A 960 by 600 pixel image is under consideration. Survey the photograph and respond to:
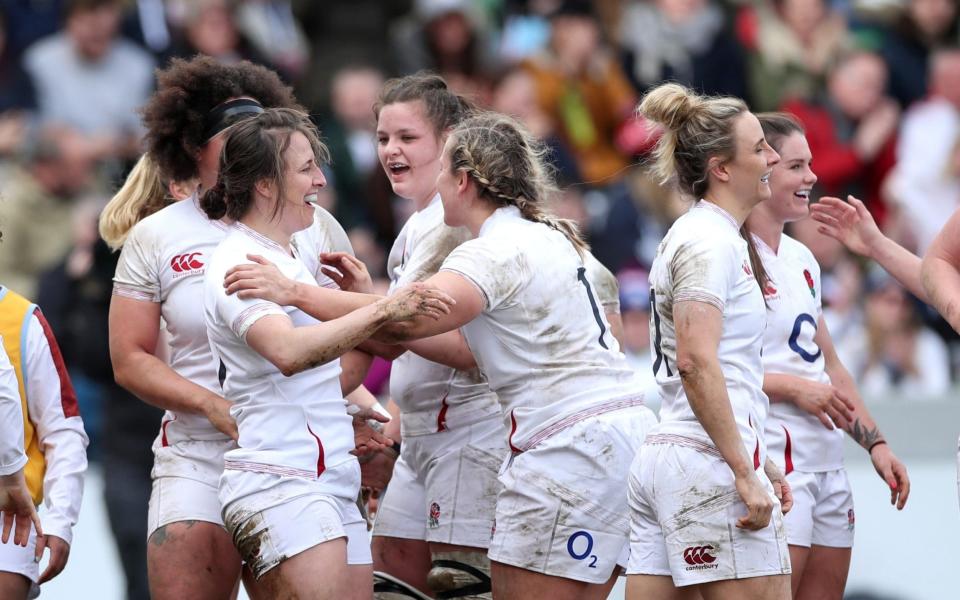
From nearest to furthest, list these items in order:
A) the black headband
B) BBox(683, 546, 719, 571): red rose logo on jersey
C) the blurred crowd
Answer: BBox(683, 546, 719, 571): red rose logo on jersey, the black headband, the blurred crowd

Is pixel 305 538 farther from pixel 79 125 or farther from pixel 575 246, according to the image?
pixel 79 125

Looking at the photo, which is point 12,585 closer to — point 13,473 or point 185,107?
point 13,473

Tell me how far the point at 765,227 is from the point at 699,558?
1.52 m

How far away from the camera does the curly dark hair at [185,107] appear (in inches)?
200

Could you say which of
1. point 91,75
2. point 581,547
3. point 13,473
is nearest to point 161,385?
point 13,473

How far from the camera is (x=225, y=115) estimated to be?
5.07m

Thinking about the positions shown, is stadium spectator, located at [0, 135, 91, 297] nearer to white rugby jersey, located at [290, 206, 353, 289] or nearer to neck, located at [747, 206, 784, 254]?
white rugby jersey, located at [290, 206, 353, 289]

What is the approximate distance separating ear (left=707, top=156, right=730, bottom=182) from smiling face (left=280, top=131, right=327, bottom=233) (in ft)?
3.91

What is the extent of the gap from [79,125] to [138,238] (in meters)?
5.90

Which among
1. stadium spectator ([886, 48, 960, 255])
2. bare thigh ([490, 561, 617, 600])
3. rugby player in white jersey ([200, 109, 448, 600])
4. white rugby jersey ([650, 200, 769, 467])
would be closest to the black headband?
rugby player in white jersey ([200, 109, 448, 600])

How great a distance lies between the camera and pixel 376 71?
37.6 ft

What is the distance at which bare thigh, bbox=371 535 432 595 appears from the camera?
5.48 meters

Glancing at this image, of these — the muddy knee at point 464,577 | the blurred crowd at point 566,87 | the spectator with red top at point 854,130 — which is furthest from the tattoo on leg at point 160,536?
the spectator with red top at point 854,130

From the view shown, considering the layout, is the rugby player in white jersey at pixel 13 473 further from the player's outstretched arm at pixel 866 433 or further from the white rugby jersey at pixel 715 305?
the player's outstretched arm at pixel 866 433
